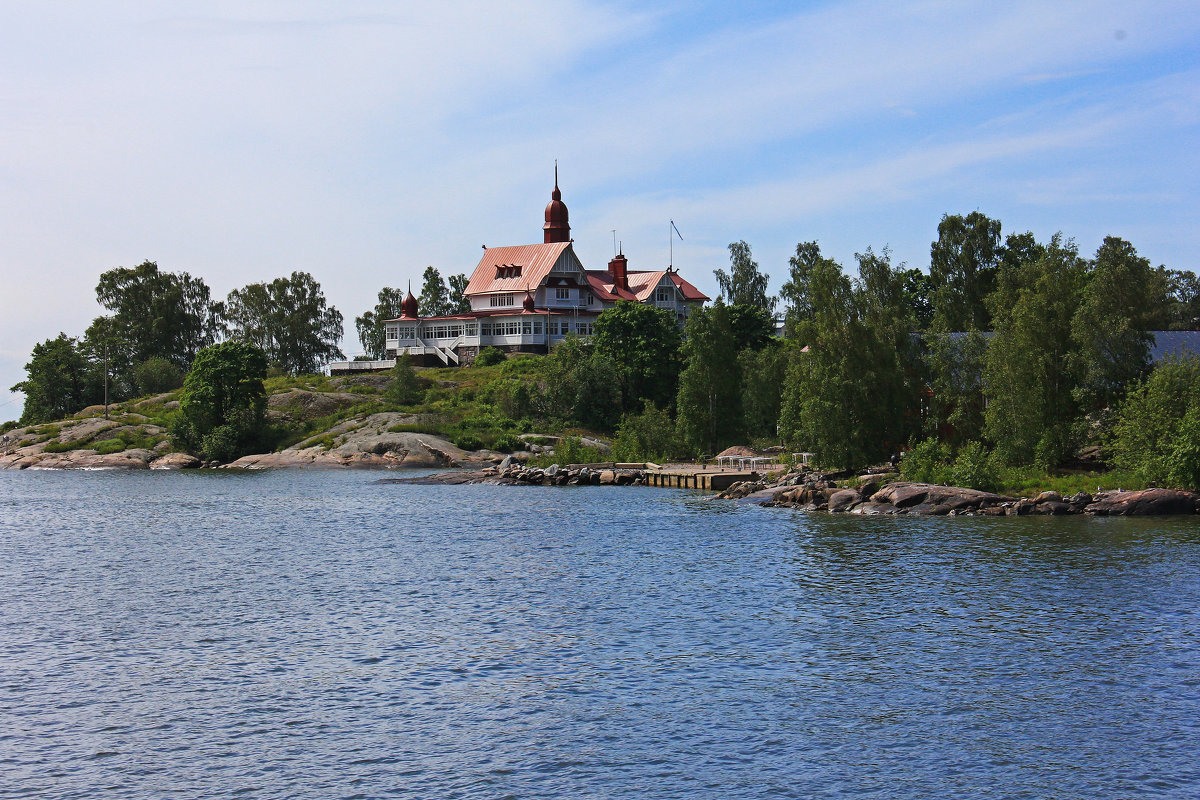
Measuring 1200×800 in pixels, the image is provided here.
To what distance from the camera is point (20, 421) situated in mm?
115500

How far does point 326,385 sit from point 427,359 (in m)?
15.1

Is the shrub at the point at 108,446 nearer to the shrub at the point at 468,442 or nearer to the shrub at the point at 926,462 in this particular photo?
the shrub at the point at 468,442

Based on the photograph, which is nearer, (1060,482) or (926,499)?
(926,499)

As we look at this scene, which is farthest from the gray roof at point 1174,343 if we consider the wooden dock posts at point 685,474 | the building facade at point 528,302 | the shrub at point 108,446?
the shrub at point 108,446

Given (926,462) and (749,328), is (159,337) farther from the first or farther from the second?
(926,462)

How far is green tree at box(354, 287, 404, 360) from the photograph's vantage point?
13838cm

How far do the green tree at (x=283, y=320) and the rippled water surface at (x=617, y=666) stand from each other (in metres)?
92.7

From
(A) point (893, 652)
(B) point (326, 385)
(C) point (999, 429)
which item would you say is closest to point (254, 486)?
(B) point (326, 385)

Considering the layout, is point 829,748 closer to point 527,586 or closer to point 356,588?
point 527,586

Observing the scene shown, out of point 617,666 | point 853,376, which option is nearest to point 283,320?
point 853,376

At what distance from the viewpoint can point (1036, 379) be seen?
2051 inches

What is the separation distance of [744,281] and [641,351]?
20421mm

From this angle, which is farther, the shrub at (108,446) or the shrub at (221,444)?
the shrub at (108,446)

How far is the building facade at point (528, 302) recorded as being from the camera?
115 meters
